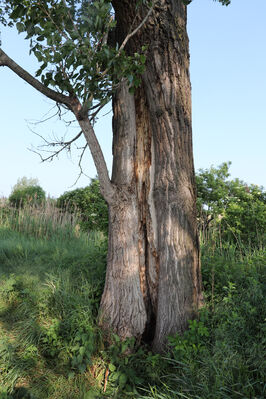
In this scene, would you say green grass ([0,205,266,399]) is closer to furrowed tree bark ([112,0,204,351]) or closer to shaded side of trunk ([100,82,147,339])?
shaded side of trunk ([100,82,147,339])

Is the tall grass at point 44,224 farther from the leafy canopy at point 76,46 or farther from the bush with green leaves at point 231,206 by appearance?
the leafy canopy at point 76,46

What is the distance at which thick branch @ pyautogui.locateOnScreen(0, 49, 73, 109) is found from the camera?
165 inches

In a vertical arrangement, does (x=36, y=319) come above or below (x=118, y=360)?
above

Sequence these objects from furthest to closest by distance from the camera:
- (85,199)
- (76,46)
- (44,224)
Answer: (85,199), (44,224), (76,46)

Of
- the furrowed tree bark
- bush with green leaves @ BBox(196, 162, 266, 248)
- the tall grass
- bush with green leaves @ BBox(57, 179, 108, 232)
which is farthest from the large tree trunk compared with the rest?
bush with green leaves @ BBox(57, 179, 108, 232)

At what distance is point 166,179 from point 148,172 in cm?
32

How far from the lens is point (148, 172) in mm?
4512

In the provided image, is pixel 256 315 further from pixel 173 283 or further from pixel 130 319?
pixel 130 319

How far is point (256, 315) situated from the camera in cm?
409

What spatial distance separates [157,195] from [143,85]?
1425 mm

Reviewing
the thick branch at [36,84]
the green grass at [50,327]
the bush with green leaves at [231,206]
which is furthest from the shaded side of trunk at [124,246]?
the bush with green leaves at [231,206]

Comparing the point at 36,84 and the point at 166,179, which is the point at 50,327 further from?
the point at 36,84

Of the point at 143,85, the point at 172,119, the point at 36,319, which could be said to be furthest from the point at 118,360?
the point at 143,85

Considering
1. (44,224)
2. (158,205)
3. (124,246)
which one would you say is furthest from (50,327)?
(44,224)
